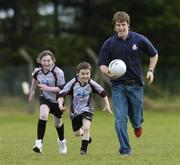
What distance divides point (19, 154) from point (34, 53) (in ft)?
98.1

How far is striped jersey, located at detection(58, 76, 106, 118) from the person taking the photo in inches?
524

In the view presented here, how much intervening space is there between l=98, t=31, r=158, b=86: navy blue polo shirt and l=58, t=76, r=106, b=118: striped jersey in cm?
67

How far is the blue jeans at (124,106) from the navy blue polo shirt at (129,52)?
0.15 meters

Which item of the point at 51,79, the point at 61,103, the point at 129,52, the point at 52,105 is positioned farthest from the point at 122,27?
the point at 52,105

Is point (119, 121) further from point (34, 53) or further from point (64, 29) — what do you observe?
point (64, 29)

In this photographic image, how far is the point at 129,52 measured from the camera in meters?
12.6

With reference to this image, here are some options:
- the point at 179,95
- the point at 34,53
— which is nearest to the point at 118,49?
the point at 179,95

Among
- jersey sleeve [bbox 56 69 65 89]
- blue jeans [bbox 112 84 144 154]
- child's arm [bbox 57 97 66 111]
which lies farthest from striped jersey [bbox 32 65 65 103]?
blue jeans [bbox 112 84 144 154]

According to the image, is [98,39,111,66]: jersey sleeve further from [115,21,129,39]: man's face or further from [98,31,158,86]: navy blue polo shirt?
[115,21,129,39]: man's face

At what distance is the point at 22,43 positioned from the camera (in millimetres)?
44531

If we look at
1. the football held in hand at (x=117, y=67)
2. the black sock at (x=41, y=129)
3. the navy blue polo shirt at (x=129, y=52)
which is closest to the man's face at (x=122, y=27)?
→ the navy blue polo shirt at (x=129, y=52)

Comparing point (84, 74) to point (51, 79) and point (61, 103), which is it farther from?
point (51, 79)

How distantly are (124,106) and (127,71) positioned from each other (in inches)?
23.5

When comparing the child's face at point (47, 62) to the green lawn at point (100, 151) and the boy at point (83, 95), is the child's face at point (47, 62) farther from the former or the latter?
the green lawn at point (100, 151)
